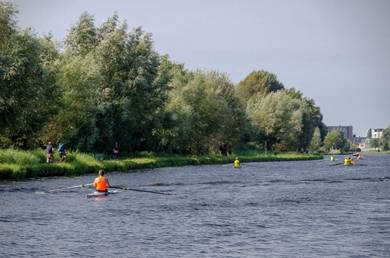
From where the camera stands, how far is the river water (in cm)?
2236

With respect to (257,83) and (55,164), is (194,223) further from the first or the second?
(257,83)

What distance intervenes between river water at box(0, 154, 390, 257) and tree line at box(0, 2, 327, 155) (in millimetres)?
13856

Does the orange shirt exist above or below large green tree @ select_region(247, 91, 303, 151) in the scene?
below

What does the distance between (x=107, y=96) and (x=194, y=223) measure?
5283 cm

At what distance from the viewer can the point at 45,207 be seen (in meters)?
33.2

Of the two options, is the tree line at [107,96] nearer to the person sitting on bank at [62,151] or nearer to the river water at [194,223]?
the person sitting on bank at [62,151]

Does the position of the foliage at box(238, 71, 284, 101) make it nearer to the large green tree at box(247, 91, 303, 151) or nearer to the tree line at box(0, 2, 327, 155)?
the large green tree at box(247, 91, 303, 151)

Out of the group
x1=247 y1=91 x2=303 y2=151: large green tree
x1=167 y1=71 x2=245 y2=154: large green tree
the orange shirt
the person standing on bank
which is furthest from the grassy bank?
x1=247 y1=91 x2=303 y2=151: large green tree

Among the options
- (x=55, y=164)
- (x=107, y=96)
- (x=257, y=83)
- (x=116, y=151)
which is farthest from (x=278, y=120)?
(x=55, y=164)

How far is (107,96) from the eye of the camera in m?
79.6

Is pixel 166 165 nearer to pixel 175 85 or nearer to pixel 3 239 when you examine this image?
pixel 175 85

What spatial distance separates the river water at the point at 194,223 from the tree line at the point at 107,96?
13.9 metres

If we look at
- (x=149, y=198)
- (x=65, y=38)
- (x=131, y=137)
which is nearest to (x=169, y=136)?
(x=131, y=137)

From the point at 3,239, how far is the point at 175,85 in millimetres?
80751
